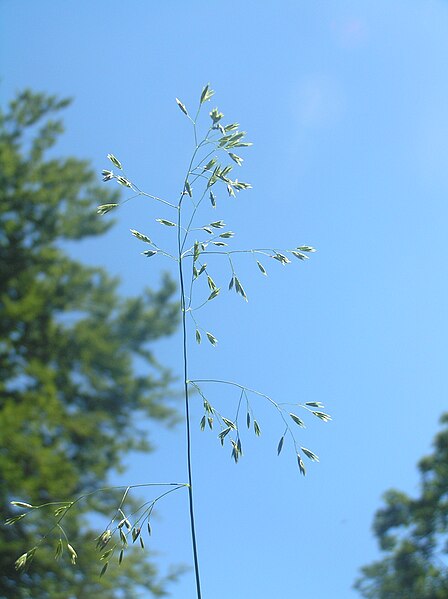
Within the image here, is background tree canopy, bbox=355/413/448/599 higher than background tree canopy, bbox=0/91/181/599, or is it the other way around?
background tree canopy, bbox=0/91/181/599

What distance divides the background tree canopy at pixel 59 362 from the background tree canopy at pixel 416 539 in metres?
1.69

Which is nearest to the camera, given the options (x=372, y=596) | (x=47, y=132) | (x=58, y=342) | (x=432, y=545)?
(x=372, y=596)

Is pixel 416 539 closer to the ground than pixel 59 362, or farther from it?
closer to the ground

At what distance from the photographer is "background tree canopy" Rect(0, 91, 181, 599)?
5195 millimetres

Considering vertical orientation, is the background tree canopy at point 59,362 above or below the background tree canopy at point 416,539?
above

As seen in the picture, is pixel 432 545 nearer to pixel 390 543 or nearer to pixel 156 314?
pixel 390 543

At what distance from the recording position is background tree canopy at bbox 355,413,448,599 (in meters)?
4.80

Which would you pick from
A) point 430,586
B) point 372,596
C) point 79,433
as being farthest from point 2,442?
point 430,586

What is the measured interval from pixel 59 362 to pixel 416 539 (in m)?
3.40

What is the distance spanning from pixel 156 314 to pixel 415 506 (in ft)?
9.62

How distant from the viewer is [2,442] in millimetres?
5219

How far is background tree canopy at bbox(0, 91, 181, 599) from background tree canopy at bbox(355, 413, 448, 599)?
1.69 metres

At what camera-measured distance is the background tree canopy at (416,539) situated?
15.8 feet

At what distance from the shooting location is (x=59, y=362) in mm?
6371
